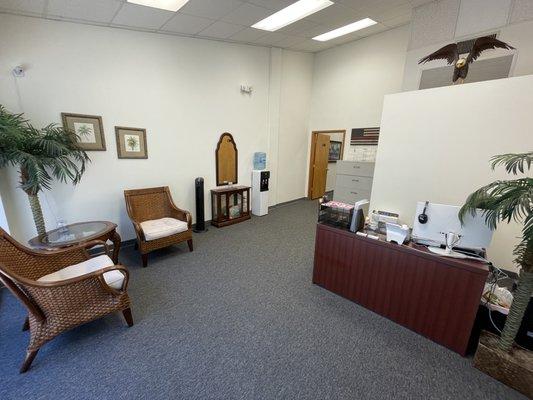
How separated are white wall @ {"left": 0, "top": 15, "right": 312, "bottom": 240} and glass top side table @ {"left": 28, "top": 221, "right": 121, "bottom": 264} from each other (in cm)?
61

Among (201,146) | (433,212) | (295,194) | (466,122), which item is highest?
(466,122)

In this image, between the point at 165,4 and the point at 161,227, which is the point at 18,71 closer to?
the point at 165,4

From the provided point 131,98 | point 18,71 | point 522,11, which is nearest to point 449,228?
point 522,11

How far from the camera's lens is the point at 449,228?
1.99 metres

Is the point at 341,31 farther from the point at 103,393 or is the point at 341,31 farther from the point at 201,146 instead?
the point at 103,393

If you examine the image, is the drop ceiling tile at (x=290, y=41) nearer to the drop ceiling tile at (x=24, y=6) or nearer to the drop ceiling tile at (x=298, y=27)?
the drop ceiling tile at (x=298, y=27)

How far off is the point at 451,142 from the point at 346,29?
3179mm

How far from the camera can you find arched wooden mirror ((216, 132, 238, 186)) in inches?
184

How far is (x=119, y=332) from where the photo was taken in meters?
2.06

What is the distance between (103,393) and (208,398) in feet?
2.32

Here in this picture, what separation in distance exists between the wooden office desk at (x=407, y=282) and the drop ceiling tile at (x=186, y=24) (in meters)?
3.36

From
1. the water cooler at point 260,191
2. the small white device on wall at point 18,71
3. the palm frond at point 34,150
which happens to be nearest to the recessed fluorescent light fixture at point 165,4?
the small white device on wall at point 18,71

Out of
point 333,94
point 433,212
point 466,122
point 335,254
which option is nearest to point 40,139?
point 335,254

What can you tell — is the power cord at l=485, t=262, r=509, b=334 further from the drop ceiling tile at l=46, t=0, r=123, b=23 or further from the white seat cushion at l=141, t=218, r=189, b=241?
the drop ceiling tile at l=46, t=0, r=123, b=23
